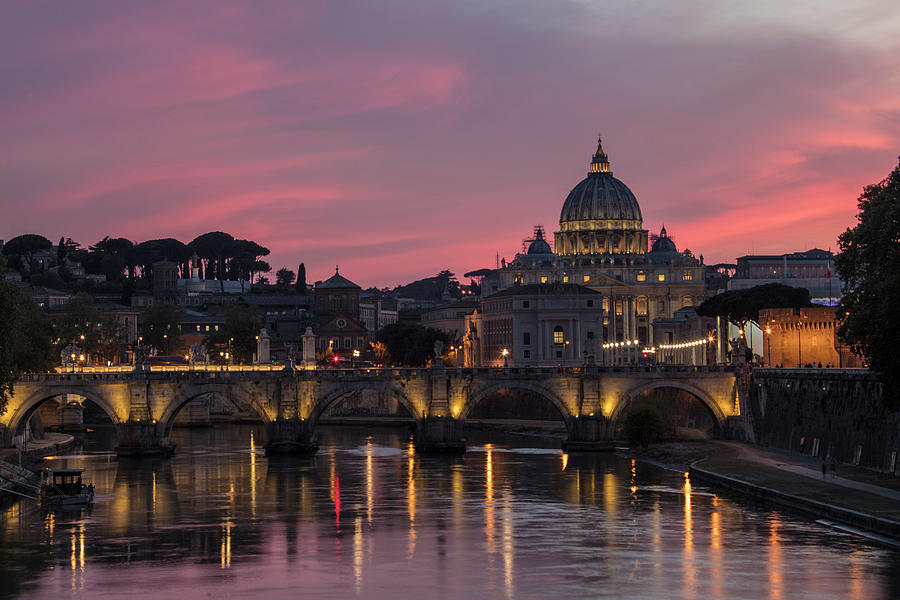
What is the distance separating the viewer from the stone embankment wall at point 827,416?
236 feet

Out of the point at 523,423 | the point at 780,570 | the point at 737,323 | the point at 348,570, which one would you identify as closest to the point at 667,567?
the point at 780,570

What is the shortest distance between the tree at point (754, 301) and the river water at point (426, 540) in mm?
45242

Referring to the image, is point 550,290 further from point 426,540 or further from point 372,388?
point 426,540

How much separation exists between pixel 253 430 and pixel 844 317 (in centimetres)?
7447

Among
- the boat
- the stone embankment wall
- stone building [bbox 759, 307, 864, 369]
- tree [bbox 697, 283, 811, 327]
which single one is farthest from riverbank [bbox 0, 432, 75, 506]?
tree [bbox 697, 283, 811, 327]

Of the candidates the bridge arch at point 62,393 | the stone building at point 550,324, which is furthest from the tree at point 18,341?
the stone building at point 550,324

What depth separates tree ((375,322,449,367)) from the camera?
180 meters

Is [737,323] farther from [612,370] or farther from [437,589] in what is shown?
[437,589]

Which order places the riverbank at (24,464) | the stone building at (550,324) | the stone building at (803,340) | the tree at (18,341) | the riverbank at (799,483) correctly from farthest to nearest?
1. the stone building at (550,324)
2. the stone building at (803,340)
3. the tree at (18,341)
4. the riverbank at (24,464)
5. the riverbank at (799,483)

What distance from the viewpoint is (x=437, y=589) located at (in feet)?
163

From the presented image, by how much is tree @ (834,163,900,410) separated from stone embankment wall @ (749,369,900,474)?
5606 mm

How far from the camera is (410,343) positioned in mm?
182375

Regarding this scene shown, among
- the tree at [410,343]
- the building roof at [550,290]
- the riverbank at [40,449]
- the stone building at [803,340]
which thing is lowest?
the riverbank at [40,449]

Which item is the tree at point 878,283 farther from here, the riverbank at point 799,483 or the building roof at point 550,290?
the building roof at point 550,290
